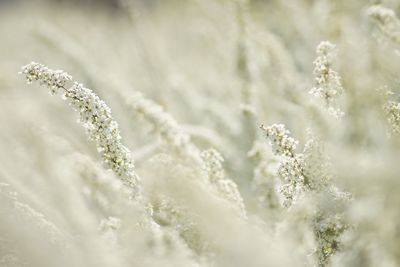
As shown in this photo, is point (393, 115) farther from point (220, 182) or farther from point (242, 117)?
point (242, 117)

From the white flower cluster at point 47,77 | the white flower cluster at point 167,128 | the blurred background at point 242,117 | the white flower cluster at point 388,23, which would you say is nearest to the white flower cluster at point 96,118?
the white flower cluster at point 47,77

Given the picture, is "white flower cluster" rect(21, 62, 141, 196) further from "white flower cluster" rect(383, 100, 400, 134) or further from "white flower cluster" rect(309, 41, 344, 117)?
"white flower cluster" rect(383, 100, 400, 134)

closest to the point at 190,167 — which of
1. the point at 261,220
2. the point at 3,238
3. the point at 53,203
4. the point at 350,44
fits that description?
the point at 261,220

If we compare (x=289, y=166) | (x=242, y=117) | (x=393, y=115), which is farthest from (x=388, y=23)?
(x=289, y=166)

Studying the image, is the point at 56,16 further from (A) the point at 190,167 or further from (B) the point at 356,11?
(A) the point at 190,167

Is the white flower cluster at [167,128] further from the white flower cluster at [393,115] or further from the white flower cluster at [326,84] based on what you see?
the white flower cluster at [393,115]
